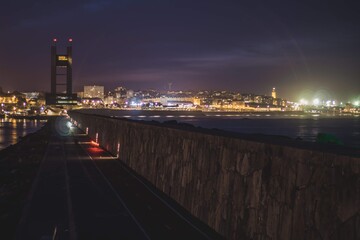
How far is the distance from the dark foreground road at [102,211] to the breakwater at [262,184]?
0.64 meters

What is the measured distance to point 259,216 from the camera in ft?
34.7

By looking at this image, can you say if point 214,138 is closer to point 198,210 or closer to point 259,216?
point 198,210

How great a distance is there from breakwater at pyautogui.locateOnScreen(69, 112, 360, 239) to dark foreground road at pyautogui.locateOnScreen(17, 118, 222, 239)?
64 centimetres

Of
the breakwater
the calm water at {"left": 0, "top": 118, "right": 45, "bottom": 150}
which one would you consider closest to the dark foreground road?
the breakwater

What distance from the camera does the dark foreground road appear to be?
12719 millimetres

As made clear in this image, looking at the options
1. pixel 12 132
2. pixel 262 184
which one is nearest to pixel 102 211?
pixel 262 184

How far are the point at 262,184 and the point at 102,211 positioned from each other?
20.8 ft

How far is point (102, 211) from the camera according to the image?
1551cm

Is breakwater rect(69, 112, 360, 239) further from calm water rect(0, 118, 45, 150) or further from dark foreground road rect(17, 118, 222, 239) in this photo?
calm water rect(0, 118, 45, 150)

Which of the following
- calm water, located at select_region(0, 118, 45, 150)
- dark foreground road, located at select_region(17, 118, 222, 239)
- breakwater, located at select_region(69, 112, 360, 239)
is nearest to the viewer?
breakwater, located at select_region(69, 112, 360, 239)

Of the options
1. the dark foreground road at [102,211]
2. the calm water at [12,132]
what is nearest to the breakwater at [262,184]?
Result: the dark foreground road at [102,211]

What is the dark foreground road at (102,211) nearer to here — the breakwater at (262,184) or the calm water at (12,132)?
the breakwater at (262,184)

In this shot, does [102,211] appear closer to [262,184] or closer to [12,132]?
[262,184]

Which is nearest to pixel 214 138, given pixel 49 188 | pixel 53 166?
pixel 49 188
